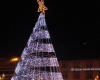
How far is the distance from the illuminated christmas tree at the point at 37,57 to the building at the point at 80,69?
21888mm

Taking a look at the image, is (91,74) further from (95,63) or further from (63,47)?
(63,47)

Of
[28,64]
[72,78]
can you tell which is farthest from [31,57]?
[72,78]

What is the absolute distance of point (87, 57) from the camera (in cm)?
5088

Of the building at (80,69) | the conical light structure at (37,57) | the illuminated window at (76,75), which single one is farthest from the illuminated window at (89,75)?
the conical light structure at (37,57)

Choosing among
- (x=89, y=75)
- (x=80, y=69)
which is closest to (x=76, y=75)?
(x=80, y=69)

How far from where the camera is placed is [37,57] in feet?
92.4

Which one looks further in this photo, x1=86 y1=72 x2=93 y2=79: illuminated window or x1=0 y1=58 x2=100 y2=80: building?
x1=0 y1=58 x2=100 y2=80: building

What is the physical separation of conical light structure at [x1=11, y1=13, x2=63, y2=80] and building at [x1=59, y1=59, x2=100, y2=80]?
71.8 ft

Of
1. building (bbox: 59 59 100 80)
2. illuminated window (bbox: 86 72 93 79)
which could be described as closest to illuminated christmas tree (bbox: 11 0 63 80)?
illuminated window (bbox: 86 72 93 79)

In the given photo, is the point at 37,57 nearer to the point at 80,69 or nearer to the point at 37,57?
the point at 37,57

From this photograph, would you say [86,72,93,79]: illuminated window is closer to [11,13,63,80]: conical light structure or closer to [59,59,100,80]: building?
[59,59,100,80]: building

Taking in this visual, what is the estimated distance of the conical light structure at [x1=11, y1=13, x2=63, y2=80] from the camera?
91.9ft

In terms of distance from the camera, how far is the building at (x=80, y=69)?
4981cm

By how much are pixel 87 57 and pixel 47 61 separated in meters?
23.6
